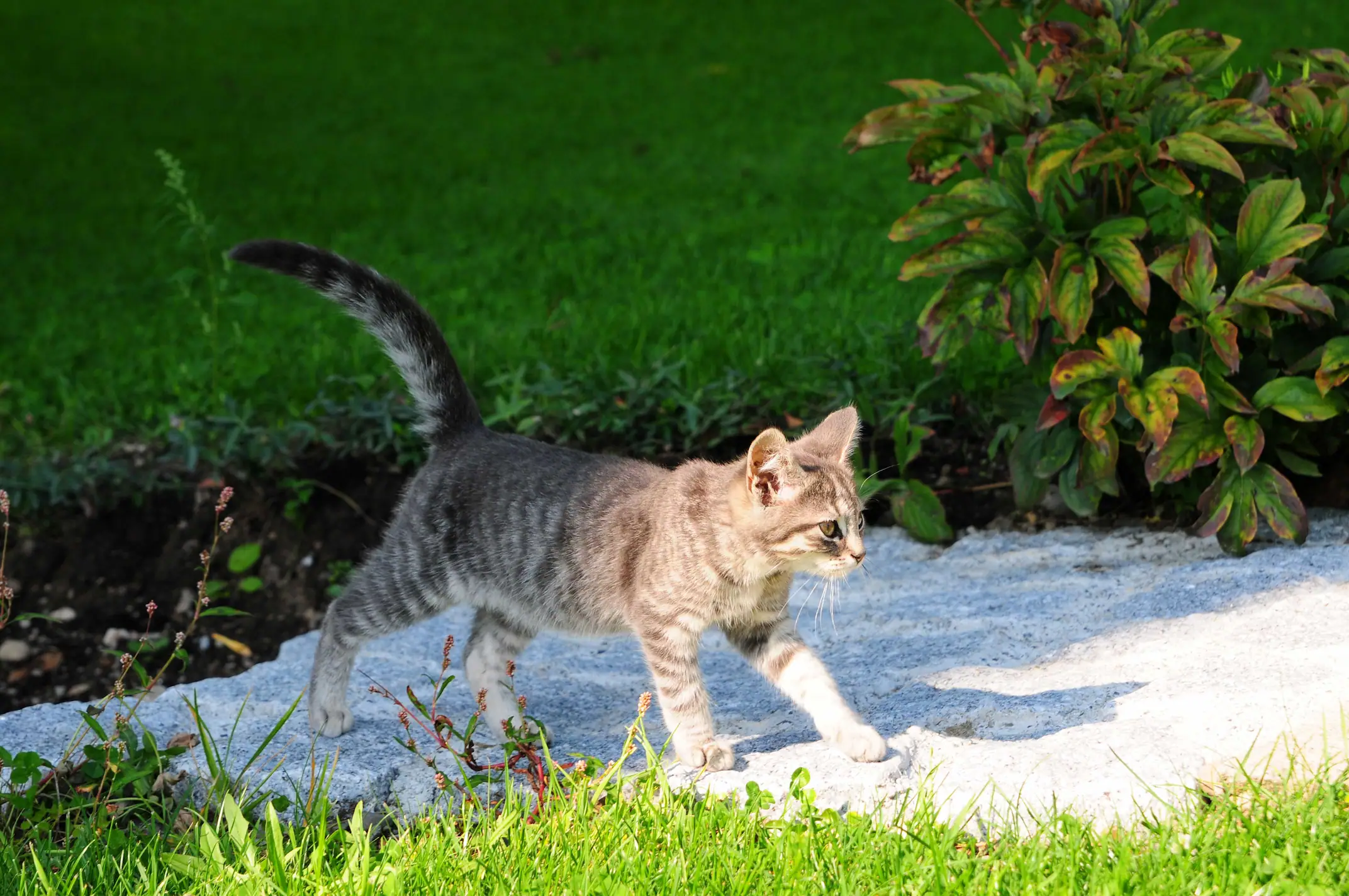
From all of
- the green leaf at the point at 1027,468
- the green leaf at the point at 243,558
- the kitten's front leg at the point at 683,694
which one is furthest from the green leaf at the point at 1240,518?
the green leaf at the point at 243,558

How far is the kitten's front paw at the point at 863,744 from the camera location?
3.15m

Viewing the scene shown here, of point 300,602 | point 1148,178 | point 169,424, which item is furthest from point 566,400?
point 1148,178

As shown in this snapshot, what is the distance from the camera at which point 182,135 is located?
11.4 meters

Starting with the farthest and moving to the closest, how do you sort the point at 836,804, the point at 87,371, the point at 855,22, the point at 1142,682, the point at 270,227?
the point at 855,22, the point at 270,227, the point at 87,371, the point at 1142,682, the point at 836,804

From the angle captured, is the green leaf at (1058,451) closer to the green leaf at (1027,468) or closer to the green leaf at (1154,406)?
the green leaf at (1027,468)

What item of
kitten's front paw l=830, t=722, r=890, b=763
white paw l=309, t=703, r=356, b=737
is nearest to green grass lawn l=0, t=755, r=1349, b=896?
kitten's front paw l=830, t=722, r=890, b=763

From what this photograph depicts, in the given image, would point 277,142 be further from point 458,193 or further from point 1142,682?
point 1142,682

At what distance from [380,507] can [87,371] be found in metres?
2.20

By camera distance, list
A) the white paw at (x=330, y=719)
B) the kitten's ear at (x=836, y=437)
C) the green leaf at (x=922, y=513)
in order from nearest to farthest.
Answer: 1. the kitten's ear at (x=836, y=437)
2. the white paw at (x=330, y=719)
3. the green leaf at (x=922, y=513)

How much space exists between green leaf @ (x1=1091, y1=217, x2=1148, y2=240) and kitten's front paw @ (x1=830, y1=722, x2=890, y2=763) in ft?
6.18

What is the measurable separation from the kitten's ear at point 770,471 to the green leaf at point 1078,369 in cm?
121

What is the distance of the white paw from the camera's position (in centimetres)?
381

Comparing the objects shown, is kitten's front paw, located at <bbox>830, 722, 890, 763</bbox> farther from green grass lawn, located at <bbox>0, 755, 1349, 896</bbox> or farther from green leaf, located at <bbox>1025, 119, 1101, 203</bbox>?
green leaf, located at <bbox>1025, 119, 1101, 203</bbox>

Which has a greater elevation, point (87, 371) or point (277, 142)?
point (277, 142)
